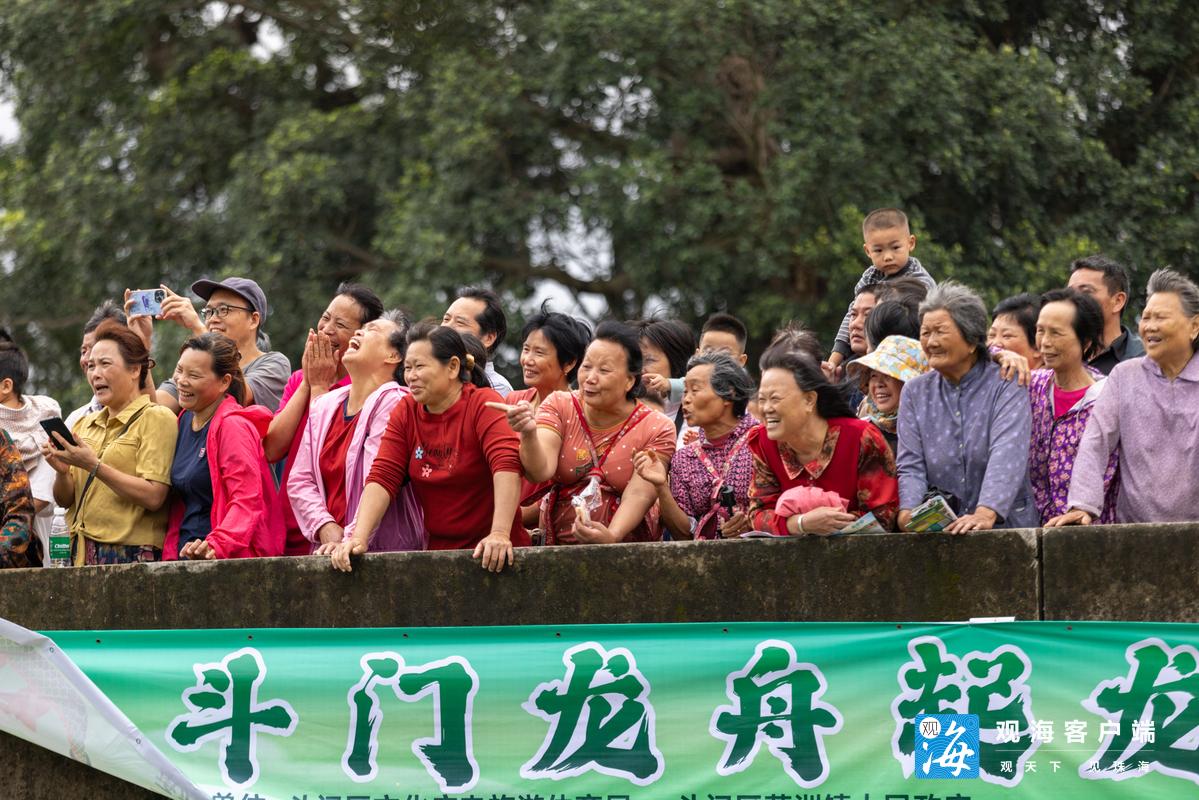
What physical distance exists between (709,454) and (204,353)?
6.59 ft

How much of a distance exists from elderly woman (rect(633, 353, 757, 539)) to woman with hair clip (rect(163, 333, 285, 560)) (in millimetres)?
1526

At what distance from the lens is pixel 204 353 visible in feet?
20.3

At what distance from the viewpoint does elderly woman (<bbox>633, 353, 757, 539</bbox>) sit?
5.72 meters

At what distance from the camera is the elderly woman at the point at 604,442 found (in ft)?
18.5

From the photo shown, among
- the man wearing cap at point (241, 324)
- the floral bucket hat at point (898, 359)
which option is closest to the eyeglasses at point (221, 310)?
the man wearing cap at point (241, 324)

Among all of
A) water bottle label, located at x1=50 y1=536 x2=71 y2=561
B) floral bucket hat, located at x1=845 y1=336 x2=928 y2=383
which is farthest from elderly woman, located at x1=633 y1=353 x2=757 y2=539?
water bottle label, located at x1=50 y1=536 x2=71 y2=561

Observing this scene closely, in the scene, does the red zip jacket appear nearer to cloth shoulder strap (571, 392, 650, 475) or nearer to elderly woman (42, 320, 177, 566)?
elderly woman (42, 320, 177, 566)

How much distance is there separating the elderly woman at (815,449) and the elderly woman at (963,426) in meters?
0.09

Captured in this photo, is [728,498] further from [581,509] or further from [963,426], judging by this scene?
[963,426]

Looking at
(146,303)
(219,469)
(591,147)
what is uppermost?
(146,303)

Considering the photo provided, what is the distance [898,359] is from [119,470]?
9.73 ft

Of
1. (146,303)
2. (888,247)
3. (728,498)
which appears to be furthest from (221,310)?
(888,247)

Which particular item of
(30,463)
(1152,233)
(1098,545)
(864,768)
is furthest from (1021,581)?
(1152,233)

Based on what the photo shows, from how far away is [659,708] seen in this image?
5090mm
